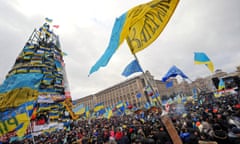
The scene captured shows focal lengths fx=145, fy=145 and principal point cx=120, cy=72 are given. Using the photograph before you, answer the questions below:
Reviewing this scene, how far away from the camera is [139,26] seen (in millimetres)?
3367

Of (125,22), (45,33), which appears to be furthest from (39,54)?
(125,22)

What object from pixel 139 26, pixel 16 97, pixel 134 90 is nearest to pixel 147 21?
pixel 139 26

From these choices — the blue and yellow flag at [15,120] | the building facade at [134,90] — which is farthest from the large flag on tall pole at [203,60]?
the building facade at [134,90]

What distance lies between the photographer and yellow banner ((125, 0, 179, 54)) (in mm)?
3020

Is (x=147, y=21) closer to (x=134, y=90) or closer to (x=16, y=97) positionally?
(x=16, y=97)

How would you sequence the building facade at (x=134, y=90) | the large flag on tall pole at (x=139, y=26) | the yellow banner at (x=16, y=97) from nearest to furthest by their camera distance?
1. the large flag on tall pole at (x=139, y=26)
2. the yellow banner at (x=16, y=97)
3. the building facade at (x=134, y=90)

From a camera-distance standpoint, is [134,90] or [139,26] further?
[134,90]

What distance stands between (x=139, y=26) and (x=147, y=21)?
21cm

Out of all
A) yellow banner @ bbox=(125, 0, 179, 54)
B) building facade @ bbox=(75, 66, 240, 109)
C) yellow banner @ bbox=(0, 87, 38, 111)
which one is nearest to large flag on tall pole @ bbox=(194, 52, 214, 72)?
yellow banner @ bbox=(125, 0, 179, 54)

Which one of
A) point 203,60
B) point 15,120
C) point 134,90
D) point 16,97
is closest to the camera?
point 15,120

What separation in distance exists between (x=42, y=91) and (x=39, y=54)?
8.14 m

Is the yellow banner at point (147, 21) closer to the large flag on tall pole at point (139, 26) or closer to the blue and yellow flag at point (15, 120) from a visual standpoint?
the large flag on tall pole at point (139, 26)

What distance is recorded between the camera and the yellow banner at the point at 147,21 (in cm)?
302

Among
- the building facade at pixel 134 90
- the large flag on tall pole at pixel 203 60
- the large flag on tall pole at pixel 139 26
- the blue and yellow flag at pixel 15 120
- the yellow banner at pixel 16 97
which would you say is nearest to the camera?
the large flag on tall pole at pixel 139 26
